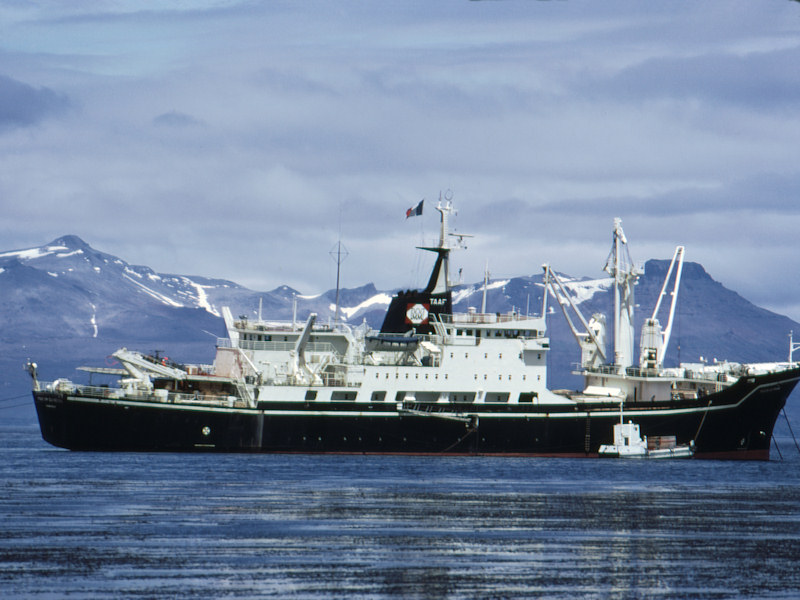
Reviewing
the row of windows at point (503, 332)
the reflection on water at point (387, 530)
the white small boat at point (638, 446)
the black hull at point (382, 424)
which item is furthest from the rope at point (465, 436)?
the white small boat at point (638, 446)

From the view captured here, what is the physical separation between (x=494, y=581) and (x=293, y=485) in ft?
69.5

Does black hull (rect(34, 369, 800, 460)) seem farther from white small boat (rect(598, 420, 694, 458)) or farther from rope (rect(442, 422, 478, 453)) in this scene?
white small boat (rect(598, 420, 694, 458))

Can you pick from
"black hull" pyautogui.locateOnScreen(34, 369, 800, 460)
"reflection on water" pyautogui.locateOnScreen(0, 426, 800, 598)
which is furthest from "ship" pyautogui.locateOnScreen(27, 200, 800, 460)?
"reflection on water" pyautogui.locateOnScreen(0, 426, 800, 598)

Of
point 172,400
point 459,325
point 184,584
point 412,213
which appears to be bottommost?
point 184,584

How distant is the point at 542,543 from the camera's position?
118ft

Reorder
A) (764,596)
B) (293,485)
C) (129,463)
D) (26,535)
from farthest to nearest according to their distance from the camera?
(129,463) → (293,485) → (26,535) → (764,596)

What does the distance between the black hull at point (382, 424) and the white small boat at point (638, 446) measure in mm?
453

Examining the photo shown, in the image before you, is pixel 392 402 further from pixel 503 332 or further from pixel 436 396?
pixel 503 332

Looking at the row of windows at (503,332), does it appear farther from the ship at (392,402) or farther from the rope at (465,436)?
the rope at (465,436)

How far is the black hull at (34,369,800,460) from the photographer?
6309 cm

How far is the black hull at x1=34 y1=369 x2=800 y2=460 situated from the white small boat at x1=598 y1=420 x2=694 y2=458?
17.8 inches

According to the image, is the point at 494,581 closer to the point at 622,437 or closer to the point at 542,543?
the point at 542,543

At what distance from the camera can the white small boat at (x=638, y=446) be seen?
65.4 meters

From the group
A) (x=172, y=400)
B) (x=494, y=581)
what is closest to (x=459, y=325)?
(x=172, y=400)
